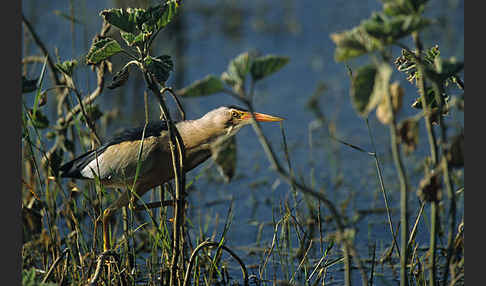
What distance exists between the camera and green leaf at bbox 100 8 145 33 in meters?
2.44

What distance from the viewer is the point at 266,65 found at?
2074mm

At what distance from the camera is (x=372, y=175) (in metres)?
5.69

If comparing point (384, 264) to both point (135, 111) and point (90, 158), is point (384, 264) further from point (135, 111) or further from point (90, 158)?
point (135, 111)

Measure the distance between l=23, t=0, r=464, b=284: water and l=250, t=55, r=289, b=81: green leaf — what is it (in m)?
1.29

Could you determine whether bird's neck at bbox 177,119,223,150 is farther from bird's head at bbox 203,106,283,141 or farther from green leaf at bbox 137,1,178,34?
green leaf at bbox 137,1,178,34

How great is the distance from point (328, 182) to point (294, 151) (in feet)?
2.53

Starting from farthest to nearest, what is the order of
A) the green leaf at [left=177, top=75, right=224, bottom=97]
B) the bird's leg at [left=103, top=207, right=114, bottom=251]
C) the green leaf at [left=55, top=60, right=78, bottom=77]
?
the bird's leg at [left=103, top=207, right=114, bottom=251]
the green leaf at [left=55, top=60, right=78, bottom=77]
the green leaf at [left=177, top=75, right=224, bottom=97]

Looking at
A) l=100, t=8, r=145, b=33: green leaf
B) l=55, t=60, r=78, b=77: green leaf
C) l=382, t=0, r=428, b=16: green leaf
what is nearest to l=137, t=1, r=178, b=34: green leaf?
l=100, t=8, r=145, b=33: green leaf

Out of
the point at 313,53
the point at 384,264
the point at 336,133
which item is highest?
the point at 313,53

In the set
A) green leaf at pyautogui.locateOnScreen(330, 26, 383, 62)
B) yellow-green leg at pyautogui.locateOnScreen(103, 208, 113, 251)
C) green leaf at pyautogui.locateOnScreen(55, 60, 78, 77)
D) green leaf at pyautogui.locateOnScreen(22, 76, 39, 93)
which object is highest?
green leaf at pyautogui.locateOnScreen(55, 60, 78, 77)

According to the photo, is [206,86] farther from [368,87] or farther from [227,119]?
[227,119]

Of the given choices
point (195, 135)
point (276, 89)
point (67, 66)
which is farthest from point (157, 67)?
point (276, 89)
